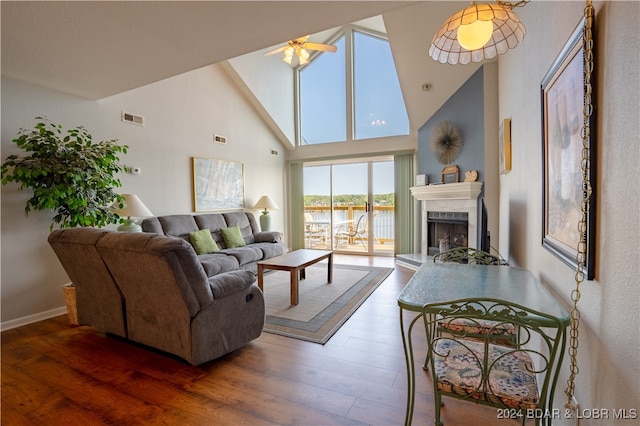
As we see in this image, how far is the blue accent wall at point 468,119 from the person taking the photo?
159 inches

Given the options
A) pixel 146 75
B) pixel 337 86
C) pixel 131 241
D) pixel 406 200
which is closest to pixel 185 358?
pixel 131 241

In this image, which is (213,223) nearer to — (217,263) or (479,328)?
(217,263)

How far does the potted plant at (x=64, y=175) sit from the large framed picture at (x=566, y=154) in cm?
378

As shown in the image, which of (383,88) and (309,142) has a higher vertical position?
(383,88)

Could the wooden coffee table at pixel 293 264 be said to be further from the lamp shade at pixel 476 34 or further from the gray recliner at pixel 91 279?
the lamp shade at pixel 476 34

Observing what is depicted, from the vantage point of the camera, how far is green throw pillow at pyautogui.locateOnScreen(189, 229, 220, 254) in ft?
13.9

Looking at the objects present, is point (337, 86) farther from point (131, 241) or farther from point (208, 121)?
point (131, 241)

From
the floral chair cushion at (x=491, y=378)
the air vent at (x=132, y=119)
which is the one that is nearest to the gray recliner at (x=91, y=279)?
the air vent at (x=132, y=119)

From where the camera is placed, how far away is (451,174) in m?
4.68

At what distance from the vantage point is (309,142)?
6.89 meters

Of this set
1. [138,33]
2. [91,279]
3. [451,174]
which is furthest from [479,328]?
[451,174]

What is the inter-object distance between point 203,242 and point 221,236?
1.87 ft

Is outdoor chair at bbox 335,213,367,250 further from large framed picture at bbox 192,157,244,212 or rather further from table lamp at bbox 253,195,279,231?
large framed picture at bbox 192,157,244,212

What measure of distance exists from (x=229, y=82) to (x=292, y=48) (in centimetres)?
191
